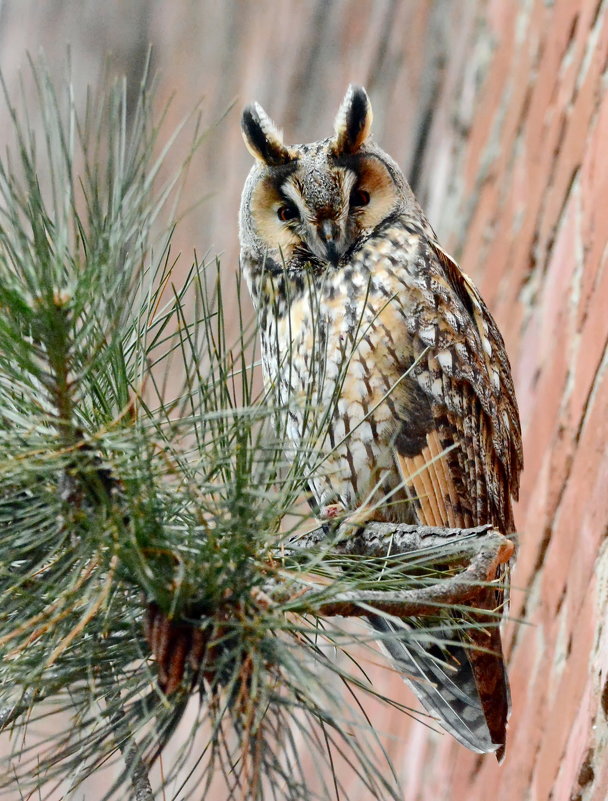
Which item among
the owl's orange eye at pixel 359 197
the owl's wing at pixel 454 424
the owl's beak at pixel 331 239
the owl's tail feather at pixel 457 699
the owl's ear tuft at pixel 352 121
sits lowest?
the owl's tail feather at pixel 457 699

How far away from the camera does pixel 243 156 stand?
130 inches

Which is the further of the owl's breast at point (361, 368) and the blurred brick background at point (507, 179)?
the owl's breast at point (361, 368)

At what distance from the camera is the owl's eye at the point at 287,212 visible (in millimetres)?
1562

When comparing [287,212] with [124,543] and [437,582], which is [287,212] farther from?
[124,543]

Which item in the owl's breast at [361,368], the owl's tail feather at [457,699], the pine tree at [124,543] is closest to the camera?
the pine tree at [124,543]

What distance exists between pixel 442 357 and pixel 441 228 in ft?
5.58

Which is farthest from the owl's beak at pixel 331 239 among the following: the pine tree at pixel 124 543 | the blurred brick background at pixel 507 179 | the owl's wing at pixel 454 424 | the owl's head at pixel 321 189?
the pine tree at pixel 124 543

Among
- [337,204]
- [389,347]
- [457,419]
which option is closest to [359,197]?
[337,204]

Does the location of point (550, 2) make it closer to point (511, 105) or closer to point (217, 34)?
point (511, 105)

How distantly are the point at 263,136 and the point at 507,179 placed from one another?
1.03 m

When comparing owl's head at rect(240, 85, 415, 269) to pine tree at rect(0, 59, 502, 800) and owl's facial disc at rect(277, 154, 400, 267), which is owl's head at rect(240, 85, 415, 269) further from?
pine tree at rect(0, 59, 502, 800)

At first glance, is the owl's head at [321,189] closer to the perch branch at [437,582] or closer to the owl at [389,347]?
the owl at [389,347]

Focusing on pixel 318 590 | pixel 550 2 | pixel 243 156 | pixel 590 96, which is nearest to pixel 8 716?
pixel 318 590

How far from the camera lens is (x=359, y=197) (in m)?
1.57
